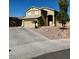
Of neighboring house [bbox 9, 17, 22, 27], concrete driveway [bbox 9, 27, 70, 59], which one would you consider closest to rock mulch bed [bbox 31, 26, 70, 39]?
concrete driveway [bbox 9, 27, 70, 59]

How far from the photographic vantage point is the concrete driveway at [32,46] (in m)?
1.62

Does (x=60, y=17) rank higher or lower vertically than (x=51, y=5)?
lower

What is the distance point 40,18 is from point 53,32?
17 centimetres

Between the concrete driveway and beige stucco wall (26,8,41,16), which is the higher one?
beige stucco wall (26,8,41,16)

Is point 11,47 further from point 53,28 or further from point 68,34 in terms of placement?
point 68,34

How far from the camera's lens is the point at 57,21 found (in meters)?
1.66

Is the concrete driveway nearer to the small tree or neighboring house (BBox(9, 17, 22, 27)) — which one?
neighboring house (BBox(9, 17, 22, 27))

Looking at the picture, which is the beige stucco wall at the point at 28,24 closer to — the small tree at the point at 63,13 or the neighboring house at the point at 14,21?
the neighboring house at the point at 14,21

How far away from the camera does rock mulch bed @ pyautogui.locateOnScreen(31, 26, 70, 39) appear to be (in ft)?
5.40

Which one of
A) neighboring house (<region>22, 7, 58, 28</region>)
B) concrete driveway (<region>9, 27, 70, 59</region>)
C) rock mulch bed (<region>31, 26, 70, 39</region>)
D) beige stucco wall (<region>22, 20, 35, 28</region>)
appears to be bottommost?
concrete driveway (<region>9, 27, 70, 59</region>)

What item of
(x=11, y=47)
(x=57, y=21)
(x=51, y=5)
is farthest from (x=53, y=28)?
(x=11, y=47)

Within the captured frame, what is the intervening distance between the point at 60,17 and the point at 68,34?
0.16 m

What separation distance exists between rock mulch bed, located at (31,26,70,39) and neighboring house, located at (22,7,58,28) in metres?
0.04

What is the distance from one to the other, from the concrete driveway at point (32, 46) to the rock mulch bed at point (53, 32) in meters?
0.03
